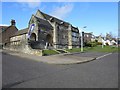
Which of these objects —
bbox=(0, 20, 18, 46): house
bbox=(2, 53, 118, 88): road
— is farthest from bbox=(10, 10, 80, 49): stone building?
bbox=(2, 53, 118, 88): road

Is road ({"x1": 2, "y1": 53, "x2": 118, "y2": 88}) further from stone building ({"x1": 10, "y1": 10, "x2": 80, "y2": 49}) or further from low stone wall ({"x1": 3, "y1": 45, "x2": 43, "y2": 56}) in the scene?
stone building ({"x1": 10, "y1": 10, "x2": 80, "y2": 49})

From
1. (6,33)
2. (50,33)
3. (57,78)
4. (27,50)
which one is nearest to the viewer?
(57,78)

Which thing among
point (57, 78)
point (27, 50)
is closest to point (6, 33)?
point (27, 50)

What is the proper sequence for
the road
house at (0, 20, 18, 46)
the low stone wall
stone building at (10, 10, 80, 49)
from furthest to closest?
house at (0, 20, 18, 46) < stone building at (10, 10, 80, 49) < the low stone wall < the road

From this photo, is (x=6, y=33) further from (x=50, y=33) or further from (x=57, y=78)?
(x=57, y=78)

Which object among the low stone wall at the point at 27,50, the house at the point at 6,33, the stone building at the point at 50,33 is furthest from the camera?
the house at the point at 6,33

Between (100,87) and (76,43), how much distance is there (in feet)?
187

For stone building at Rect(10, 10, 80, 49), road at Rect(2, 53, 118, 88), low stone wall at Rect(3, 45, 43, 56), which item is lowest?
road at Rect(2, 53, 118, 88)

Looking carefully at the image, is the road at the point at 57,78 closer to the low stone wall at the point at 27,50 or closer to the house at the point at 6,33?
the low stone wall at the point at 27,50

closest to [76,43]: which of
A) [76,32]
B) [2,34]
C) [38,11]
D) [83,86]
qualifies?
[76,32]

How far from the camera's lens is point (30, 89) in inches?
254

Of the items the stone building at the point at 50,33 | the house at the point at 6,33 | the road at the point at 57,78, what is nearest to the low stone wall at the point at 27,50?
the road at the point at 57,78

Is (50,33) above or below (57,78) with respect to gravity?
above

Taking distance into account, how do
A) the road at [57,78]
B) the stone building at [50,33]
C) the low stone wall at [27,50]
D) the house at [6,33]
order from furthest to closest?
the house at [6,33], the stone building at [50,33], the low stone wall at [27,50], the road at [57,78]
